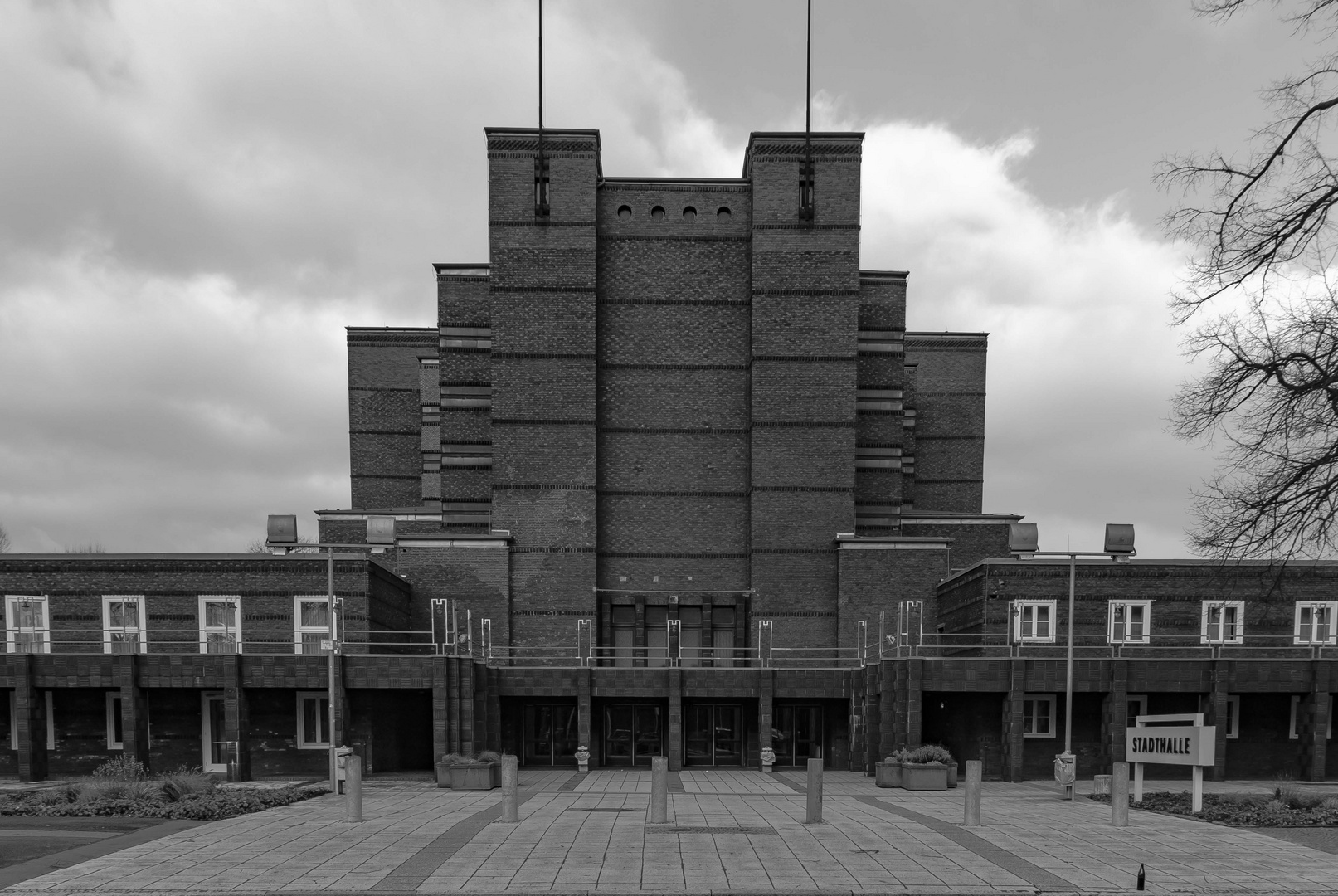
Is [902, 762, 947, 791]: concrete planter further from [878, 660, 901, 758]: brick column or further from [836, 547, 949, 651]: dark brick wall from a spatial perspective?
[836, 547, 949, 651]: dark brick wall

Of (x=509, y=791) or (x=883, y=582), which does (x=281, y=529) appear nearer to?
(x=509, y=791)

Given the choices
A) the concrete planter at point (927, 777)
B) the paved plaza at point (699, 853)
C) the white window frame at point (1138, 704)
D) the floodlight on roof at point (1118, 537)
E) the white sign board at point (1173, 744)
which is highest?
the floodlight on roof at point (1118, 537)

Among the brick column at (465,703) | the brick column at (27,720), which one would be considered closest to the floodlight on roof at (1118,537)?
the brick column at (465,703)

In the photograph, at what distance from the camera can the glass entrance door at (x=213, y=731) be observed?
31.0 m

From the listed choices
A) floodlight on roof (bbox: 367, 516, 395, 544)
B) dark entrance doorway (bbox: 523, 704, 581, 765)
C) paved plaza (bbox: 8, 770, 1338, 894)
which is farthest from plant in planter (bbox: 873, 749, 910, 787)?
floodlight on roof (bbox: 367, 516, 395, 544)

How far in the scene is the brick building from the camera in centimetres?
3078

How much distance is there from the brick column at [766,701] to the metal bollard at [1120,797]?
1665cm

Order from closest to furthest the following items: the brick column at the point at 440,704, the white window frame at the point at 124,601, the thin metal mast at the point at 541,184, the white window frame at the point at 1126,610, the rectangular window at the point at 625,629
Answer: the brick column at the point at 440,704
the white window frame at the point at 124,601
the white window frame at the point at 1126,610
the thin metal mast at the point at 541,184
the rectangular window at the point at 625,629

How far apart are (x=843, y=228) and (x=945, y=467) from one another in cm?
1789

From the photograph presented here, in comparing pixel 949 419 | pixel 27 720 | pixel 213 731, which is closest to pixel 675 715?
pixel 213 731

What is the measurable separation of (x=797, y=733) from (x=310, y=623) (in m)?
18.4

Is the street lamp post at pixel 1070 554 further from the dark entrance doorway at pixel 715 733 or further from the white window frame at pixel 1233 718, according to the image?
the dark entrance doorway at pixel 715 733

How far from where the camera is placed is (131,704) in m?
29.0

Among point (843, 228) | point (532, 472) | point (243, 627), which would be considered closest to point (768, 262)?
point (843, 228)
